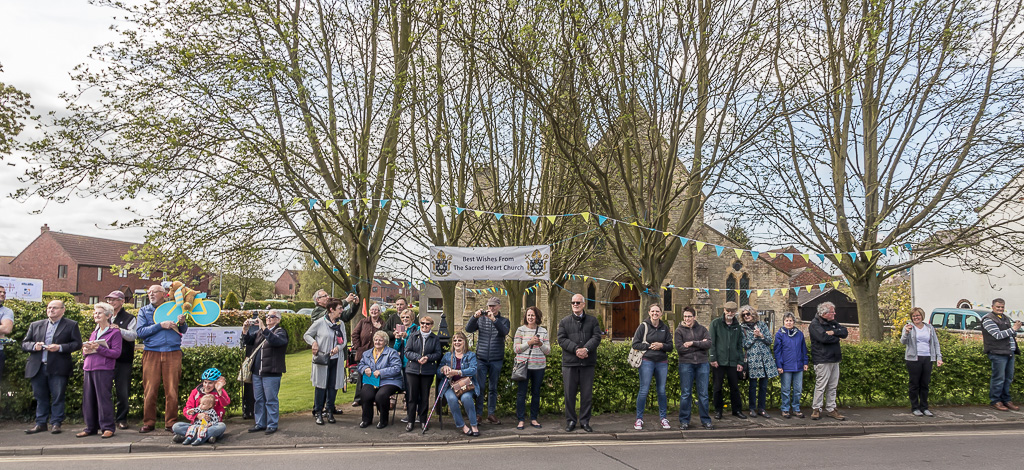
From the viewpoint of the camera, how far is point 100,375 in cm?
784

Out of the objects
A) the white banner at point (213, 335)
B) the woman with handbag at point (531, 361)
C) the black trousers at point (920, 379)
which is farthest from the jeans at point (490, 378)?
the white banner at point (213, 335)

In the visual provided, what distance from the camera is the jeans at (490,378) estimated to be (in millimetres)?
8742

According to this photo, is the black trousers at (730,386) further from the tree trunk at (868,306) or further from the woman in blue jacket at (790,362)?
the tree trunk at (868,306)

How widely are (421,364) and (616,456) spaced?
2.90 m

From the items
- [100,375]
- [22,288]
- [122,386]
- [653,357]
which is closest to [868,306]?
[653,357]

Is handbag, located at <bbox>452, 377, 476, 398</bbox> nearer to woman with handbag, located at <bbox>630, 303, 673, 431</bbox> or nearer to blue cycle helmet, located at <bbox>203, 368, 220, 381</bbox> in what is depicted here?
woman with handbag, located at <bbox>630, 303, 673, 431</bbox>

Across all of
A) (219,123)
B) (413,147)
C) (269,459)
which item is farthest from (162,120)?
(269,459)

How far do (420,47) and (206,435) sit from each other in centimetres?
851

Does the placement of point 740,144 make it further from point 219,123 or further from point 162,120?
point 162,120

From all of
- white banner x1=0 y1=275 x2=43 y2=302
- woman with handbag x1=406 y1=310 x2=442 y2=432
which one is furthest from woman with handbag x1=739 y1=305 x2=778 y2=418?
white banner x1=0 y1=275 x2=43 y2=302

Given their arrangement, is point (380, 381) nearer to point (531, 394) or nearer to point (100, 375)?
point (531, 394)

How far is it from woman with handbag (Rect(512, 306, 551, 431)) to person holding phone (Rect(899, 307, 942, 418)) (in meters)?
6.05

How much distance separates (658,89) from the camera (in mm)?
11336

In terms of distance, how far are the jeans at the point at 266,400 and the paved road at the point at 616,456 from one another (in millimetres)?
715
